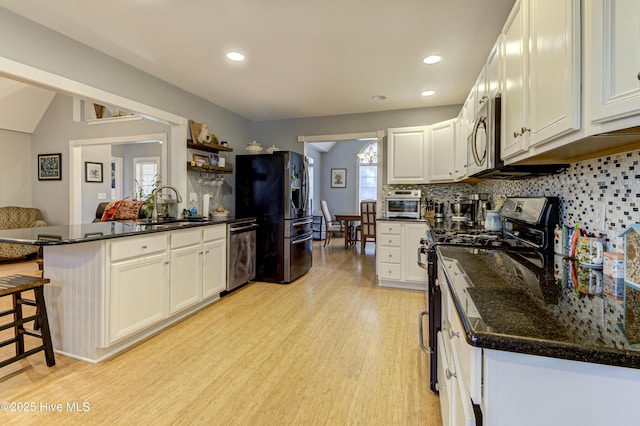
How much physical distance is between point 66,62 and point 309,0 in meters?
2.05

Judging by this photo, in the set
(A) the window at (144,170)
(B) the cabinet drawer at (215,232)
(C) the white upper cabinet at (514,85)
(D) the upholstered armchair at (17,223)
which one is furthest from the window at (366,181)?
(D) the upholstered armchair at (17,223)

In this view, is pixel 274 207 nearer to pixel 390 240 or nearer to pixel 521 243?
pixel 390 240

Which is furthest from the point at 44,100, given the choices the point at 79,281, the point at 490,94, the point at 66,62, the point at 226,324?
the point at 490,94

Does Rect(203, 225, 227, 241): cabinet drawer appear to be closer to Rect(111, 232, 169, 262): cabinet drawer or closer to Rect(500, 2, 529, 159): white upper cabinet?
Rect(111, 232, 169, 262): cabinet drawer

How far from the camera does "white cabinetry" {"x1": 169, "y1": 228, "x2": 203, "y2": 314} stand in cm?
273

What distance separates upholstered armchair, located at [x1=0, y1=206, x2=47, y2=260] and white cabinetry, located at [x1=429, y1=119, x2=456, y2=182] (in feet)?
21.1

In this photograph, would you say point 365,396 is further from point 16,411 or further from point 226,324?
point 16,411

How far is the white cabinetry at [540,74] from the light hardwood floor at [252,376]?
1509mm

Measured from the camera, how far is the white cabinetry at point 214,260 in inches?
126

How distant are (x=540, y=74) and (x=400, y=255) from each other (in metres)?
2.88

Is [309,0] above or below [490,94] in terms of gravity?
above

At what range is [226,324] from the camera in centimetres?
281

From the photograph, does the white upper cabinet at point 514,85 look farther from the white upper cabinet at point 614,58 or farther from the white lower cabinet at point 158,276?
the white lower cabinet at point 158,276

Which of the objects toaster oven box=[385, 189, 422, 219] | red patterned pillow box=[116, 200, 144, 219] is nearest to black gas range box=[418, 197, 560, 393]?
toaster oven box=[385, 189, 422, 219]
